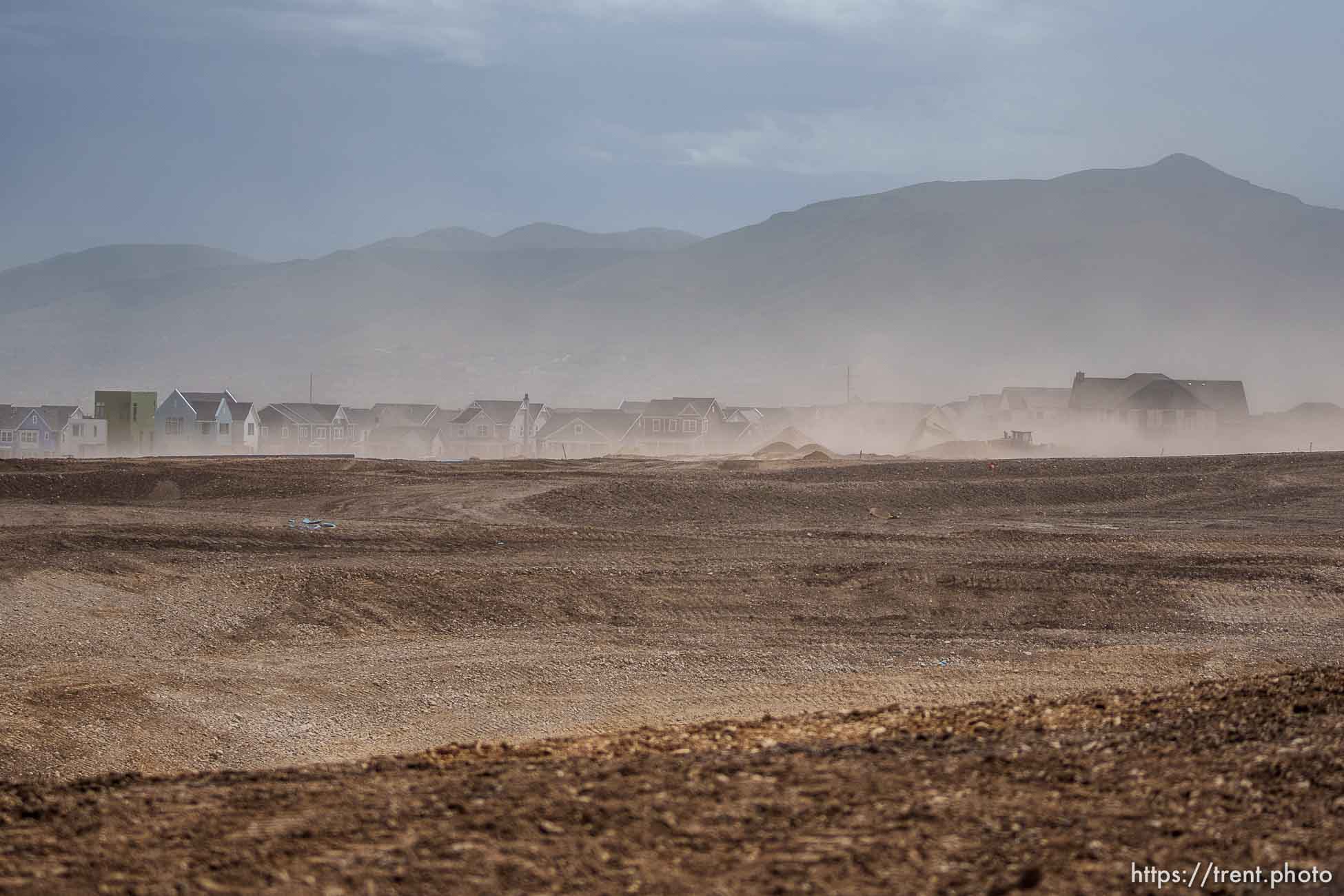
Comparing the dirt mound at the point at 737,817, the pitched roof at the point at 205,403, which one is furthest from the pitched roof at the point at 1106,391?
the dirt mound at the point at 737,817

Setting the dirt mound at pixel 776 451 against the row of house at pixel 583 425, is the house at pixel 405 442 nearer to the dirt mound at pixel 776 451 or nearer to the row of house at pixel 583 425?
the row of house at pixel 583 425

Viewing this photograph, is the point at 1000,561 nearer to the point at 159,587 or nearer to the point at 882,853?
the point at 159,587

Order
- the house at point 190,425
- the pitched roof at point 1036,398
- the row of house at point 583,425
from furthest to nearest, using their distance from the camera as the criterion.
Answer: the pitched roof at point 1036,398 → the house at point 190,425 → the row of house at point 583,425

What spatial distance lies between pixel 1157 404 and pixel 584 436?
47489 mm

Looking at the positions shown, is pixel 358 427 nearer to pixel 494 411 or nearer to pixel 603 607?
pixel 494 411

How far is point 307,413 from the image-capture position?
4646 inches

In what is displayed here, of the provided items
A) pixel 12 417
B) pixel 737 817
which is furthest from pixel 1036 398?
pixel 737 817

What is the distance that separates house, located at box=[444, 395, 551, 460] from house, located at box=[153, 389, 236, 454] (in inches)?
779

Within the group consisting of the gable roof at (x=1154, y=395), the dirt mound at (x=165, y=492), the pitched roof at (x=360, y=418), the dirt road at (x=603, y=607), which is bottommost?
the dirt road at (x=603, y=607)

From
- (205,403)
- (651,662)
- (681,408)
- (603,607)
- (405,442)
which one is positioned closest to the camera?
(651,662)

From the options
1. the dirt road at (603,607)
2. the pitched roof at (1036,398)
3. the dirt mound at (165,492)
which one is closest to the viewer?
the dirt road at (603,607)

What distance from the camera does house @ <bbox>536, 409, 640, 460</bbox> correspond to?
352ft

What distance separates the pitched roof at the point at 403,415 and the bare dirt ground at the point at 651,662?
77.4m

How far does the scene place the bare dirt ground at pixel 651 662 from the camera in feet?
20.9
